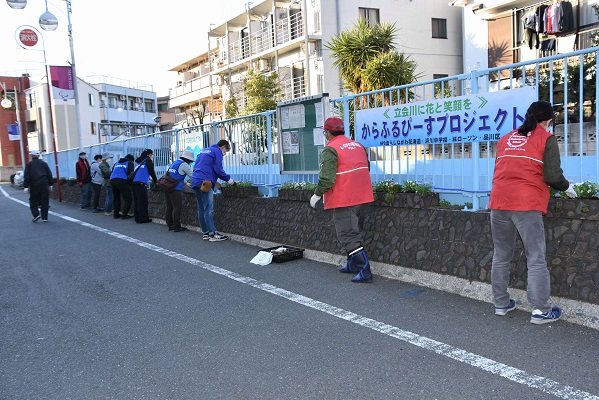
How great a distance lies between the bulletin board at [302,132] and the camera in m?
7.46

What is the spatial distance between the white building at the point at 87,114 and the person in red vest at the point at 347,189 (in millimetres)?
45071

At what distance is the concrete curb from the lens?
4121 mm

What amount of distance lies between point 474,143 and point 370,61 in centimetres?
Answer: 1399

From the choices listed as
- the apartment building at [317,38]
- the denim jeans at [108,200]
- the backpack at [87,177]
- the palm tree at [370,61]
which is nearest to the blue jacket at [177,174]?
the denim jeans at [108,200]

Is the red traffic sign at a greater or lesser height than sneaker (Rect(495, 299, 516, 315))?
greater

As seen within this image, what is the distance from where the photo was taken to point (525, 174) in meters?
4.08

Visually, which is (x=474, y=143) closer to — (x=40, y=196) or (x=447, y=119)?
(x=447, y=119)

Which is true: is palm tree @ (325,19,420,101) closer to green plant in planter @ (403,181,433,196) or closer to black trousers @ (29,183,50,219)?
black trousers @ (29,183,50,219)

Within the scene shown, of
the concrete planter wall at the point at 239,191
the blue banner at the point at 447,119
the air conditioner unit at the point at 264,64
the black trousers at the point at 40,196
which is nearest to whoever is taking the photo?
the blue banner at the point at 447,119

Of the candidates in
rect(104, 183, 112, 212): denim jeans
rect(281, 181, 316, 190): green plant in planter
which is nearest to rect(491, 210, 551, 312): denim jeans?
rect(281, 181, 316, 190): green plant in planter

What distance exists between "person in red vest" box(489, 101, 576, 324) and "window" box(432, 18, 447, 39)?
2543 cm

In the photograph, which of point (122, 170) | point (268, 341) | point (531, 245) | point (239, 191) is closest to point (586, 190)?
point (531, 245)

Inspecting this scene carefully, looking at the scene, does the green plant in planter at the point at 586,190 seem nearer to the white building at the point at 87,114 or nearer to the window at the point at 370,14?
the window at the point at 370,14

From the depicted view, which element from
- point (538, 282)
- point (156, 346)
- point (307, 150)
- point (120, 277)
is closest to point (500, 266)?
point (538, 282)
